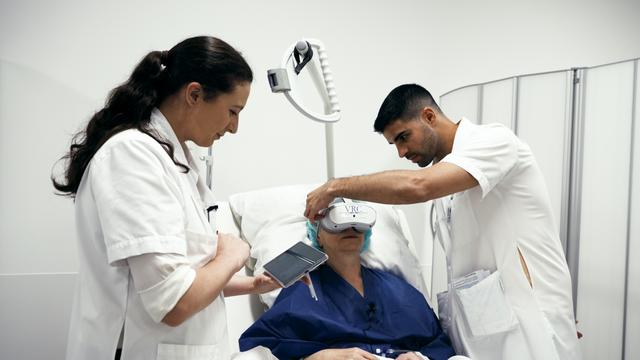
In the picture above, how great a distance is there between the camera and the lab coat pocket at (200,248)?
3.10 ft

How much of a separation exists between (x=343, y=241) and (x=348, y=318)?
0.85 feet

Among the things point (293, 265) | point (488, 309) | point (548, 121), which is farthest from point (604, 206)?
point (293, 265)

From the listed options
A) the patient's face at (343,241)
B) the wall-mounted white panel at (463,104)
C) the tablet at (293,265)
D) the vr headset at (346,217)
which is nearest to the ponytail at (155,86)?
the tablet at (293,265)

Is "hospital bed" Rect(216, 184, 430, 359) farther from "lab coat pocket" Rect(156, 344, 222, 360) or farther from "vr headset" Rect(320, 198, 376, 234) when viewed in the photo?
"lab coat pocket" Rect(156, 344, 222, 360)

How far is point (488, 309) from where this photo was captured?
1346 mm

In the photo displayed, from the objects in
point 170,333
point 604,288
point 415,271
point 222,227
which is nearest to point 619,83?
point 604,288

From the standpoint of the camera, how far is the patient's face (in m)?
1.62

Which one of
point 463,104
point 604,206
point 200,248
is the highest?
point 463,104

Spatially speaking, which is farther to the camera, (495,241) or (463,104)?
(463,104)

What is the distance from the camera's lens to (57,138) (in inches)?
78.5

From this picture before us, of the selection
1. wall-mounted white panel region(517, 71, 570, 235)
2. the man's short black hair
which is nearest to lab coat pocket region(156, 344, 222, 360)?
the man's short black hair

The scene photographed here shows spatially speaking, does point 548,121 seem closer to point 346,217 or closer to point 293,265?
point 346,217

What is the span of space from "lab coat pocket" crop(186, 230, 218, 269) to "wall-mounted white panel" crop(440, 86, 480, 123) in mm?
1612

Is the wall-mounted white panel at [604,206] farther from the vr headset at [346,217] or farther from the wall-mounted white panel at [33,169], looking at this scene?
the wall-mounted white panel at [33,169]
